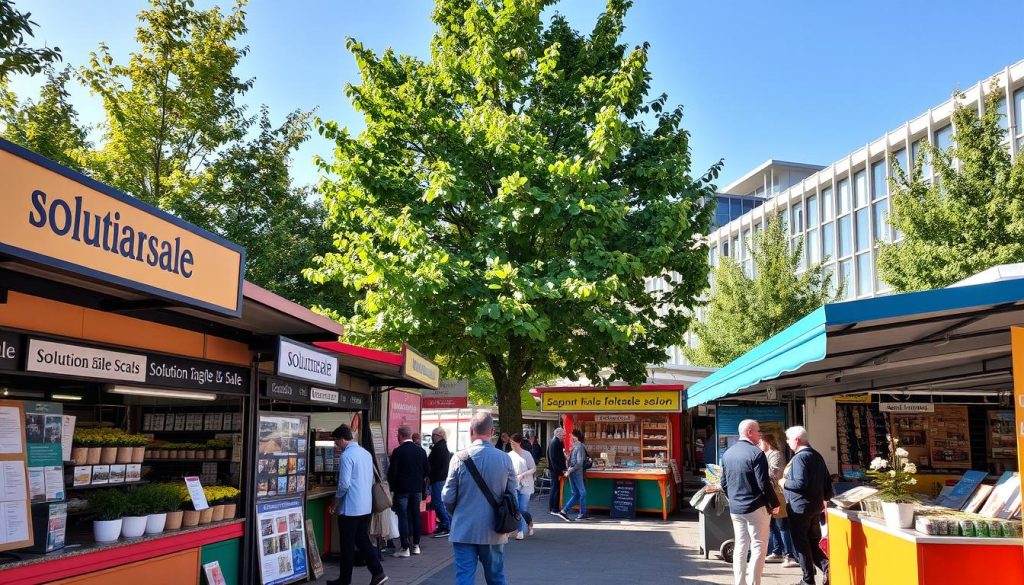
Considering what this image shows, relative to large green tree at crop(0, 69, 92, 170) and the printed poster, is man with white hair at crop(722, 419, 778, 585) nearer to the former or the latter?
the printed poster

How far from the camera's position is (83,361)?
221 inches

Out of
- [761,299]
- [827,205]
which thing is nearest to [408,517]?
[761,299]

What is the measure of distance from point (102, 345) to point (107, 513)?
1.33m

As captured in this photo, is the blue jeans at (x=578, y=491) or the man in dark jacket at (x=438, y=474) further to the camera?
the blue jeans at (x=578, y=491)

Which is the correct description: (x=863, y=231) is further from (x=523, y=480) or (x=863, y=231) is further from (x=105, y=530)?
(x=105, y=530)

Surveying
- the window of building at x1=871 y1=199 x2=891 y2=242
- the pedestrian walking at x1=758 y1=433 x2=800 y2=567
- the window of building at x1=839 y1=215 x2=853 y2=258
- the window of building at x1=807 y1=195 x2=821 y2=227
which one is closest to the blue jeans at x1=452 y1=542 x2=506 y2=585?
the pedestrian walking at x1=758 y1=433 x2=800 y2=567

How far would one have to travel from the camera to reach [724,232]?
204 ft

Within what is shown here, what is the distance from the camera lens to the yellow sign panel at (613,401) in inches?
666

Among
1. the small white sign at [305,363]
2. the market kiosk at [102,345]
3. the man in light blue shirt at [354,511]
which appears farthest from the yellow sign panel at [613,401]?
the market kiosk at [102,345]

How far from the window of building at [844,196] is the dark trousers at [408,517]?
42638 mm

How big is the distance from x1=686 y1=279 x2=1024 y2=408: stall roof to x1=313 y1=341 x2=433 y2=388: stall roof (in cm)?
417

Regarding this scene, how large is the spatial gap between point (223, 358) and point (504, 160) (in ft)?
25.6

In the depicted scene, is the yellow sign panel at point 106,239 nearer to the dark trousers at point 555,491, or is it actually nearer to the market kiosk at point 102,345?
the market kiosk at point 102,345

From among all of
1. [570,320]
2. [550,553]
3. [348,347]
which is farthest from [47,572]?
[570,320]
